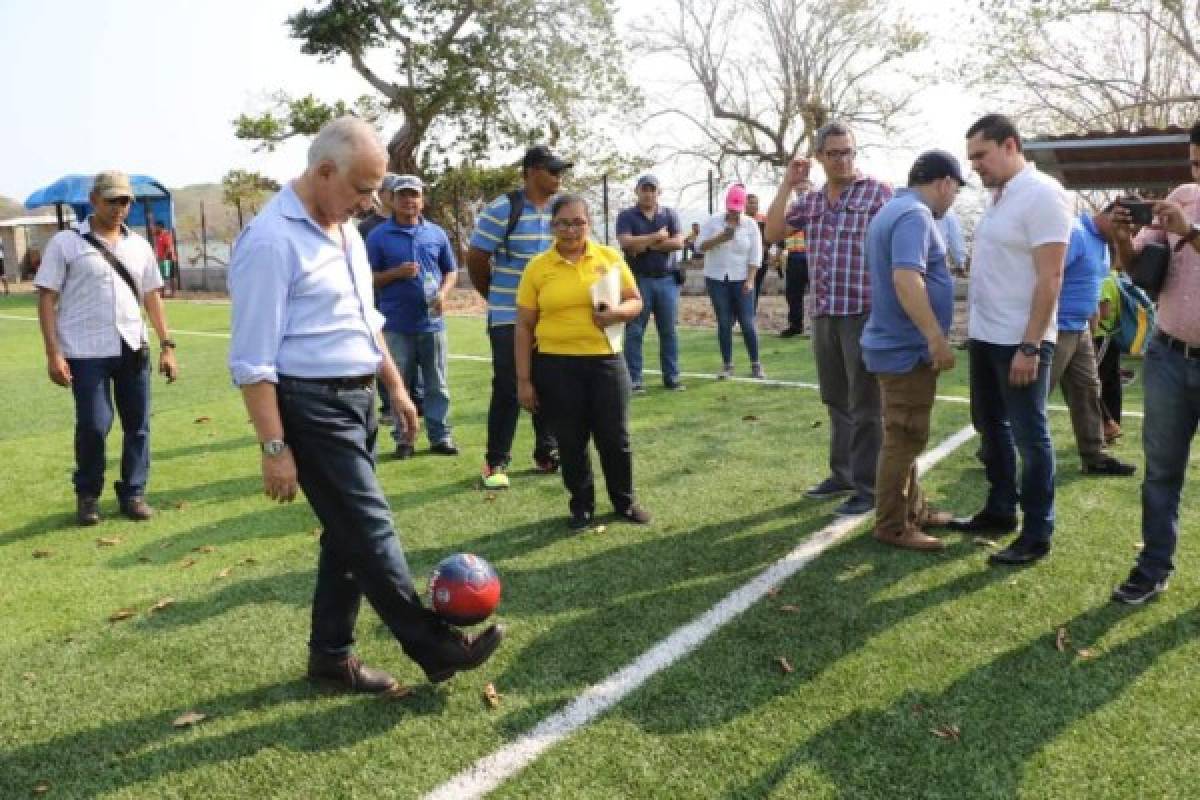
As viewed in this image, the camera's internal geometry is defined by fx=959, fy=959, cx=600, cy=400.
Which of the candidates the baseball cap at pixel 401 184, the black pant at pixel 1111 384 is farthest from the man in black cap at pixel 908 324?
the baseball cap at pixel 401 184

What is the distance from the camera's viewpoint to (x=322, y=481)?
3186 mm

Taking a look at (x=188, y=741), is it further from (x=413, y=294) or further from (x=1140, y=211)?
(x=413, y=294)

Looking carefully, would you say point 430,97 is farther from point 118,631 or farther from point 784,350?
point 118,631

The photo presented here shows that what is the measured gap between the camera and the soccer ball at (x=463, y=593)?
3.38 metres

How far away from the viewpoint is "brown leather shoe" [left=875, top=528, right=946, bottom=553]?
15.8ft

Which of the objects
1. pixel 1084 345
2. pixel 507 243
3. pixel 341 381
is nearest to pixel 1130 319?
pixel 1084 345

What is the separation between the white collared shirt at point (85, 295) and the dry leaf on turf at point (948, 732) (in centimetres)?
494

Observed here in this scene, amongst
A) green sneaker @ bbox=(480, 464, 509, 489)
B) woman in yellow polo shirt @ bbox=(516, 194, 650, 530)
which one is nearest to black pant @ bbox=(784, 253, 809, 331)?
green sneaker @ bbox=(480, 464, 509, 489)

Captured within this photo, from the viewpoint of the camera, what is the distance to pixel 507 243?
6188 millimetres

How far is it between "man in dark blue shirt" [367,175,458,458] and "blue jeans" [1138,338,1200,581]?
474 centimetres

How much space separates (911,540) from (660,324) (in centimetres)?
514

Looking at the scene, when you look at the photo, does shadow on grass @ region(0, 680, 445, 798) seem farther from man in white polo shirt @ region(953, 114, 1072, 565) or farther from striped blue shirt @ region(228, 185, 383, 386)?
man in white polo shirt @ region(953, 114, 1072, 565)

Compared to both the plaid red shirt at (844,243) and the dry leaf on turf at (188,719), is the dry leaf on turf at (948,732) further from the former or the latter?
the plaid red shirt at (844,243)

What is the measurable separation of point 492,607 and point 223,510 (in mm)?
3335
